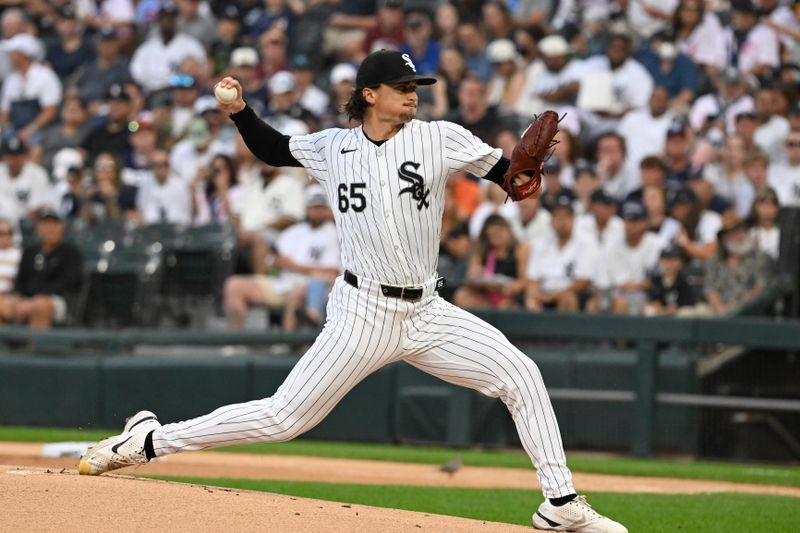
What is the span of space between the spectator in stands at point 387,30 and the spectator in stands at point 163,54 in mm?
2053

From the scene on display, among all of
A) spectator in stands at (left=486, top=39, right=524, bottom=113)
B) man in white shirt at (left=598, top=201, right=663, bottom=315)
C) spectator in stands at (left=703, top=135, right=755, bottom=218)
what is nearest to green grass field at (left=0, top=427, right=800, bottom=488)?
man in white shirt at (left=598, top=201, right=663, bottom=315)

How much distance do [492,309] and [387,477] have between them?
2287 mm

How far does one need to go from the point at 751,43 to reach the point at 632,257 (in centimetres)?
300

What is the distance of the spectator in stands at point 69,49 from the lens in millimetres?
17031

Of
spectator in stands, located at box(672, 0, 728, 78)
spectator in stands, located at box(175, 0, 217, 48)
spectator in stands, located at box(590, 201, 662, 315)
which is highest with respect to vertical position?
spectator in stands, located at box(175, 0, 217, 48)

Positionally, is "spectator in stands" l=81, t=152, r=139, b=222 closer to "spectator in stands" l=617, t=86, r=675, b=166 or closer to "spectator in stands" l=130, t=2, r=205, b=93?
"spectator in stands" l=130, t=2, r=205, b=93

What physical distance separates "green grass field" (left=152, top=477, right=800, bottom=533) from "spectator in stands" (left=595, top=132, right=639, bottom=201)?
470 centimetres

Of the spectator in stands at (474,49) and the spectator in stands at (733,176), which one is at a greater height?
the spectator in stands at (474,49)

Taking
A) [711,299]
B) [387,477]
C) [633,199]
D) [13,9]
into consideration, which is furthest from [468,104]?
[13,9]

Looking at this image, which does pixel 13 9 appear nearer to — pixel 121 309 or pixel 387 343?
pixel 121 309

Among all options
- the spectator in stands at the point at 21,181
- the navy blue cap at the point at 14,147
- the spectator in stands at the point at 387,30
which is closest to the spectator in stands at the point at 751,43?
the spectator in stands at the point at 387,30

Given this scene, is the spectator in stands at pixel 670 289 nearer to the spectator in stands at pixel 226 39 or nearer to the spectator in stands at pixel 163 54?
the spectator in stands at pixel 226 39

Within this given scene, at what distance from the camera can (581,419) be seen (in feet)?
36.2

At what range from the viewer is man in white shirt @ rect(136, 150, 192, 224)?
14.0 meters
